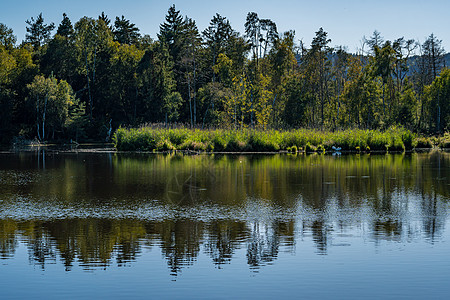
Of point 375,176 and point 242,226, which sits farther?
point 375,176

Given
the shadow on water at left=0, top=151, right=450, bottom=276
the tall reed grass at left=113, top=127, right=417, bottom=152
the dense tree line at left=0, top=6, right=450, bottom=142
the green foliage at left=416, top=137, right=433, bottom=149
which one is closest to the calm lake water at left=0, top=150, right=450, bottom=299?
the shadow on water at left=0, top=151, right=450, bottom=276

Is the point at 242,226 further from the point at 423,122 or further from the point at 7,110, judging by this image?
the point at 7,110

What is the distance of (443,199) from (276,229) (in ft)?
24.3

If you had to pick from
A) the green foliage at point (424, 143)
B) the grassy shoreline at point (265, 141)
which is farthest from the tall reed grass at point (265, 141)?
the green foliage at point (424, 143)

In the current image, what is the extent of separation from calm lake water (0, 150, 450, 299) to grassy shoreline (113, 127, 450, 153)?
78.1 feet

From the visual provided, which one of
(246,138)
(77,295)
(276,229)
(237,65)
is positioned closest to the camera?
(77,295)

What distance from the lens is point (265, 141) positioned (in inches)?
1738

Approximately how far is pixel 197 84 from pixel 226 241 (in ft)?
240

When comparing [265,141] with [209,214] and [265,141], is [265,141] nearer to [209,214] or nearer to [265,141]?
[265,141]

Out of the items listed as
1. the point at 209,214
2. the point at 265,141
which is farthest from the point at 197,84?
the point at 209,214

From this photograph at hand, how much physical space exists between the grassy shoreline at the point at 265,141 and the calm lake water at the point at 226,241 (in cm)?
2381

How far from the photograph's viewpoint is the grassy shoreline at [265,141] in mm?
44344

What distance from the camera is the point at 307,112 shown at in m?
67.2

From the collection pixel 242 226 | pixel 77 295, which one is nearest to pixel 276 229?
pixel 242 226
